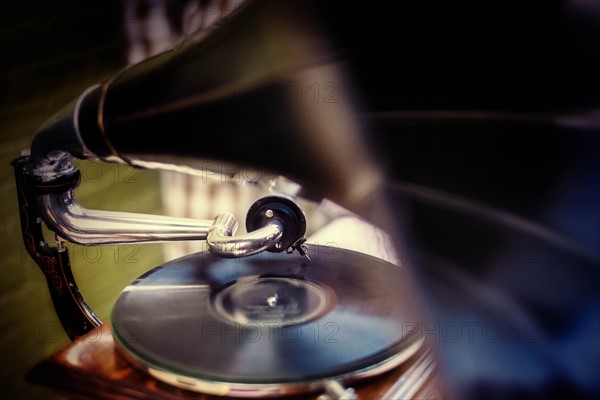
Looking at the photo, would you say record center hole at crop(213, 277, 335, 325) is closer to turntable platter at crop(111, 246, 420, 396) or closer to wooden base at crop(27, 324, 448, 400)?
turntable platter at crop(111, 246, 420, 396)

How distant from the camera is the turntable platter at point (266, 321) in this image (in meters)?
0.87

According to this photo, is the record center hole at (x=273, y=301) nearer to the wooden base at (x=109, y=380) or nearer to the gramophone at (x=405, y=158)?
the gramophone at (x=405, y=158)

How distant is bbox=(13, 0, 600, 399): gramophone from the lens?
2.00ft

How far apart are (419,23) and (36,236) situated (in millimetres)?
814

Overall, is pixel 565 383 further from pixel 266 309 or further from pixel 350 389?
pixel 266 309

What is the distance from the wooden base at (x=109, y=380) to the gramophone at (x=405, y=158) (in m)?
0.02

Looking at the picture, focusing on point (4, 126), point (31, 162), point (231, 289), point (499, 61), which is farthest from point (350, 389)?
point (4, 126)

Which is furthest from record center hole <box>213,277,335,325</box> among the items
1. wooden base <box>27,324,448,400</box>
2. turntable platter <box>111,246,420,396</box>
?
wooden base <box>27,324,448,400</box>

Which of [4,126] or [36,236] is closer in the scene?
[36,236]

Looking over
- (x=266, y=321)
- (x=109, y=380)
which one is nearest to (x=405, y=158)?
(x=266, y=321)

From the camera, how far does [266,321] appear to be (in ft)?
3.26

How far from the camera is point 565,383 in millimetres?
702

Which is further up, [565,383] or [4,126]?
[4,126]

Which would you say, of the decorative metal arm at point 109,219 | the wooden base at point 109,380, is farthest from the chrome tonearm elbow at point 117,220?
the wooden base at point 109,380
